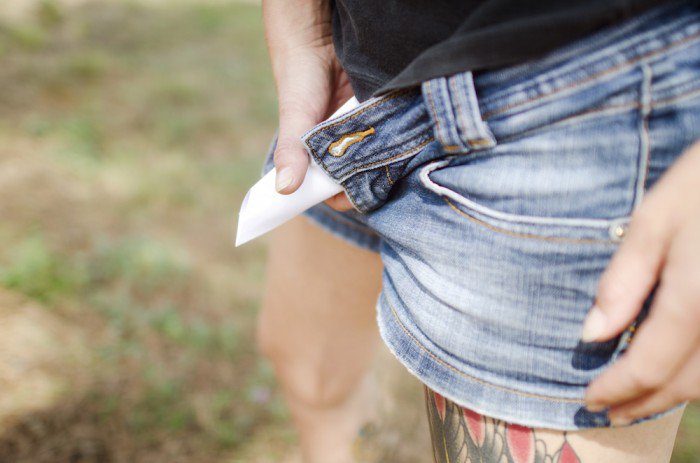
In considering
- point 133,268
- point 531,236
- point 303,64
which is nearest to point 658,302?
point 531,236

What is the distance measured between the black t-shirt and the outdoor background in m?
1.04

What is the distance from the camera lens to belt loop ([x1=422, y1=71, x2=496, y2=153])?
2.16 feet

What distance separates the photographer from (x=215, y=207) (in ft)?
9.28

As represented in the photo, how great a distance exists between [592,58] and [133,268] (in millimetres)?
2036

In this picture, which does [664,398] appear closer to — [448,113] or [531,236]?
[531,236]

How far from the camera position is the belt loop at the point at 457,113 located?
657 mm

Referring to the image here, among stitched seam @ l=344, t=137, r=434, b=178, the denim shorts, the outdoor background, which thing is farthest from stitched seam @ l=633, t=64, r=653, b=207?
the outdoor background

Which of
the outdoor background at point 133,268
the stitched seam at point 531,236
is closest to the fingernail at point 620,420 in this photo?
the stitched seam at point 531,236

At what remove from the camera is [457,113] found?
666 mm

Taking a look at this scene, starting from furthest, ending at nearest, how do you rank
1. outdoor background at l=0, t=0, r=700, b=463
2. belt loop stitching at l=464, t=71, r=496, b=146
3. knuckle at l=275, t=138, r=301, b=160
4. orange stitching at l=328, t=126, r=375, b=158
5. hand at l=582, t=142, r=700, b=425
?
outdoor background at l=0, t=0, r=700, b=463, knuckle at l=275, t=138, r=301, b=160, orange stitching at l=328, t=126, r=375, b=158, belt loop stitching at l=464, t=71, r=496, b=146, hand at l=582, t=142, r=700, b=425

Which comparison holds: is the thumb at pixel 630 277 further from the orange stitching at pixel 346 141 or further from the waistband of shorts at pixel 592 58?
the orange stitching at pixel 346 141

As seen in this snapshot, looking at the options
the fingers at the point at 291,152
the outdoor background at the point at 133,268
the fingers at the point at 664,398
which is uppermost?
the fingers at the point at 291,152

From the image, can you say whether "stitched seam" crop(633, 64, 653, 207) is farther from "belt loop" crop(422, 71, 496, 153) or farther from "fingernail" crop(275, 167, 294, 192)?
"fingernail" crop(275, 167, 294, 192)

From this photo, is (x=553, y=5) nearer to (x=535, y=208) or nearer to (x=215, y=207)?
(x=535, y=208)
